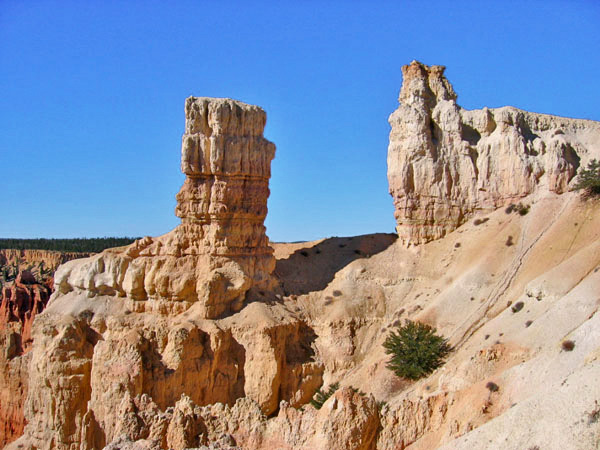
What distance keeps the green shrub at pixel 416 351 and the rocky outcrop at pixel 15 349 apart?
24021 millimetres

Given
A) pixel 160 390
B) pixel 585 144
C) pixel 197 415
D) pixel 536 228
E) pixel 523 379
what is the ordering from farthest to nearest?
pixel 585 144
pixel 536 228
pixel 160 390
pixel 523 379
pixel 197 415

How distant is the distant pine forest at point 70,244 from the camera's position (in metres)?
121

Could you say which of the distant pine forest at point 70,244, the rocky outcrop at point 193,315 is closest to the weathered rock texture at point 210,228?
the rocky outcrop at point 193,315

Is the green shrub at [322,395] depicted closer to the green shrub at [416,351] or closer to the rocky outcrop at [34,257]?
the green shrub at [416,351]

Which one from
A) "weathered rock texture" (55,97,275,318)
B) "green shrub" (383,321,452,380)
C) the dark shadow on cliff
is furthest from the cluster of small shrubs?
"weathered rock texture" (55,97,275,318)

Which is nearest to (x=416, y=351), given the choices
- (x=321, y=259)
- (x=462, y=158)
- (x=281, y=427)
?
(x=281, y=427)

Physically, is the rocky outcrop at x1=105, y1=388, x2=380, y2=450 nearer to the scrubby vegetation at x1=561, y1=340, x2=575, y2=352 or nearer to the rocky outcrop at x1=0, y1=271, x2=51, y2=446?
the scrubby vegetation at x1=561, y1=340, x2=575, y2=352

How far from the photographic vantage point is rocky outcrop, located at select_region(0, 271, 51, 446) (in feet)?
→ 147

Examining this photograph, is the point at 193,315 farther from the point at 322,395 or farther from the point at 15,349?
the point at 15,349

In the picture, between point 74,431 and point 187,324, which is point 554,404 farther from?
point 74,431

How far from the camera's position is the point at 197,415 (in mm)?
22391

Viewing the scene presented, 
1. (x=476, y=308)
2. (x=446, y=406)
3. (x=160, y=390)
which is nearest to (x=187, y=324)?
(x=160, y=390)

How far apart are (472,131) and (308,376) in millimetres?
19826

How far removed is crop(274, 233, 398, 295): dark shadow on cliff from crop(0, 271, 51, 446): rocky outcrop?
1769 centimetres
